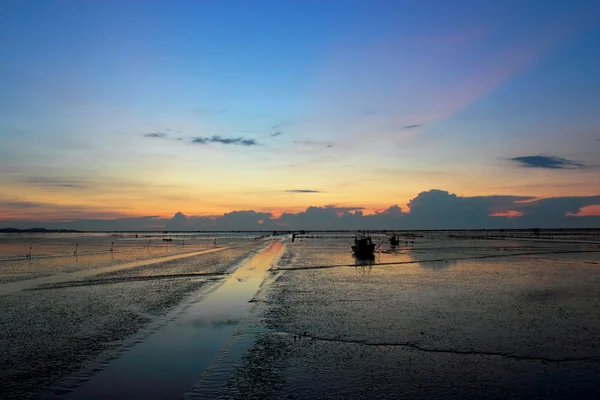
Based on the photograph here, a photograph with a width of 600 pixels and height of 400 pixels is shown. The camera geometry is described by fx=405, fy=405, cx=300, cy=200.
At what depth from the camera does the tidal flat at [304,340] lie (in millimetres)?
10336

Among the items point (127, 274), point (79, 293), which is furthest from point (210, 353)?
point (127, 274)

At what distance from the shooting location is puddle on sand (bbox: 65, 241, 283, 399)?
33.4ft

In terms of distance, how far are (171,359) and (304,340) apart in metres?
4.53

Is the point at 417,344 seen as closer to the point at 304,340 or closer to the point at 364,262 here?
the point at 304,340

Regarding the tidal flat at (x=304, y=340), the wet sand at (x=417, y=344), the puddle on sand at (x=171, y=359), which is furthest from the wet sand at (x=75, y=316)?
the wet sand at (x=417, y=344)

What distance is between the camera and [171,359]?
1266 cm

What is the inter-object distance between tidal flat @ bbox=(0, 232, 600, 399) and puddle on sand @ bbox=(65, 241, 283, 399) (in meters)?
0.06

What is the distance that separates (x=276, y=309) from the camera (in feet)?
A: 65.5

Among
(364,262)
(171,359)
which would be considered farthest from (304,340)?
(364,262)

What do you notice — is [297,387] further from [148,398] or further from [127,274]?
[127,274]

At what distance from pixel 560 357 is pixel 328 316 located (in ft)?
28.9

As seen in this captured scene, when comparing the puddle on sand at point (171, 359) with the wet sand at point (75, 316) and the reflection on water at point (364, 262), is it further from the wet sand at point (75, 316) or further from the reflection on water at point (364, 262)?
the reflection on water at point (364, 262)

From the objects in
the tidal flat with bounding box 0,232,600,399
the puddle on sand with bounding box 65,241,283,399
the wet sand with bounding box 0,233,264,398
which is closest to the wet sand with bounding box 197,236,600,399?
the tidal flat with bounding box 0,232,600,399

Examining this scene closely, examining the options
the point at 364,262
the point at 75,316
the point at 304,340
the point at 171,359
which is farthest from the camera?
the point at 364,262
